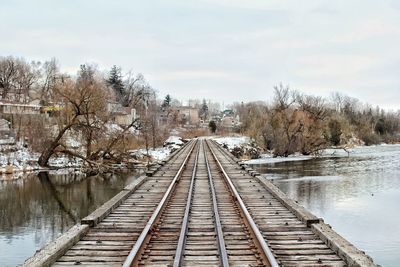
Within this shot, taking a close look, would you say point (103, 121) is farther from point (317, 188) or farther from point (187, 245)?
point (187, 245)

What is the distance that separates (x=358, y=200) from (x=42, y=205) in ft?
46.2

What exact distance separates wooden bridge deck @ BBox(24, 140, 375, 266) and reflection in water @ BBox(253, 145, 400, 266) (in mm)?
2956

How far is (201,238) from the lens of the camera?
8898 mm

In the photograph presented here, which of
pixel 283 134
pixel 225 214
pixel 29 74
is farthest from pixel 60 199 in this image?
pixel 29 74

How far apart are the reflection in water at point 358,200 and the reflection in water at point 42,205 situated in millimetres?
9272

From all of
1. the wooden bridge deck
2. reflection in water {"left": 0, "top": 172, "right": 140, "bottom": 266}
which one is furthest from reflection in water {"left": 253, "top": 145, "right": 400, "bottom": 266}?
reflection in water {"left": 0, "top": 172, "right": 140, "bottom": 266}

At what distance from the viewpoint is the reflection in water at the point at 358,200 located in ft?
44.2

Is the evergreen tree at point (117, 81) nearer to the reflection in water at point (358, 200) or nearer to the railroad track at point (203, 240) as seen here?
the reflection in water at point (358, 200)

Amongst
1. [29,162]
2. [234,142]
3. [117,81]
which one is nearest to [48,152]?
[29,162]

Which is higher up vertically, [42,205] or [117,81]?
[117,81]

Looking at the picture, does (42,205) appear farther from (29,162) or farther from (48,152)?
(29,162)

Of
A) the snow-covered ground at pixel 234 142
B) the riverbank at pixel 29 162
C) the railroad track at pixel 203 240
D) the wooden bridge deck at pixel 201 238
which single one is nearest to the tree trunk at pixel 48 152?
the riverbank at pixel 29 162

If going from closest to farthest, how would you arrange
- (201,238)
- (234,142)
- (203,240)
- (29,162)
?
1. (203,240)
2. (201,238)
3. (29,162)
4. (234,142)

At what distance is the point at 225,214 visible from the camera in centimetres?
1157
